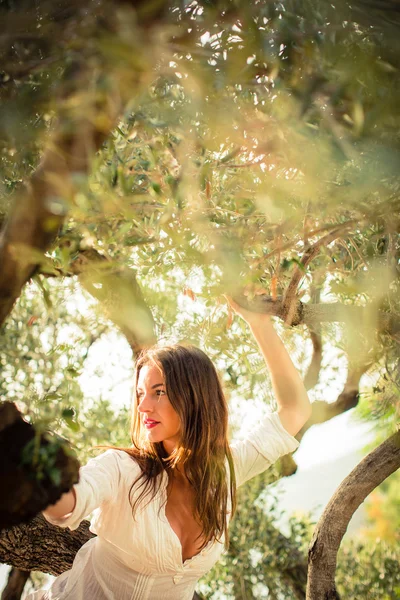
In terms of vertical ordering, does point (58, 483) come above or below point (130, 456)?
below

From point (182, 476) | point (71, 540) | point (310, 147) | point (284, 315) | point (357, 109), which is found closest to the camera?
point (357, 109)

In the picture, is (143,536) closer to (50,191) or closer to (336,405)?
(50,191)

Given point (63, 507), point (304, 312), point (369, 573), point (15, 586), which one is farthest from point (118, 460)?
point (15, 586)

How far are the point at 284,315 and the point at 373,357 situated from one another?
458mm

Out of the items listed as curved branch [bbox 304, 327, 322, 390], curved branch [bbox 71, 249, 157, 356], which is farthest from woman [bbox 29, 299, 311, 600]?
curved branch [bbox 304, 327, 322, 390]

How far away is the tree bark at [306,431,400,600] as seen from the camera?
14.3 ft

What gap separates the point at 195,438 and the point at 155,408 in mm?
246

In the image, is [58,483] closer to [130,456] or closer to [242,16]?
[130,456]

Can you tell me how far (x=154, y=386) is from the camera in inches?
109

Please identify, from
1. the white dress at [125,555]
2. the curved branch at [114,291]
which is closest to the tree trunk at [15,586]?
the curved branch at [114,291]

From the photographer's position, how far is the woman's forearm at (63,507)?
1.99 meters

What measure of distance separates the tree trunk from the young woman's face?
5742 millimetres

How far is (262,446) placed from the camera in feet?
9.99

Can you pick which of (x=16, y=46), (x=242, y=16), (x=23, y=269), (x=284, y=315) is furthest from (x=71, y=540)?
(x=242, y=16)
